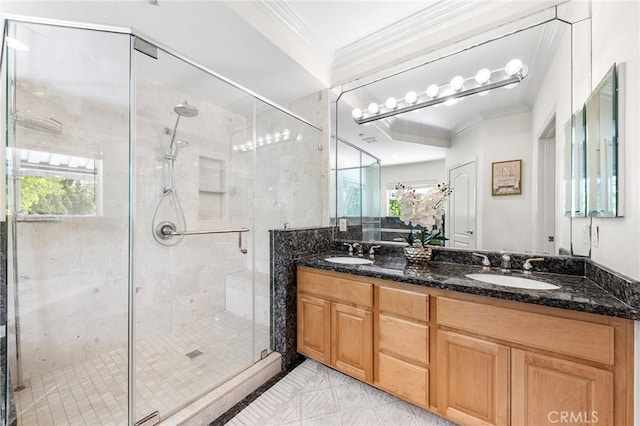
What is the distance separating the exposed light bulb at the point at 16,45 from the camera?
143 cm

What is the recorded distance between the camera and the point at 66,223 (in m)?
1.87

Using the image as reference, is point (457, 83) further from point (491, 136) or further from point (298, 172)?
point (298, 172)

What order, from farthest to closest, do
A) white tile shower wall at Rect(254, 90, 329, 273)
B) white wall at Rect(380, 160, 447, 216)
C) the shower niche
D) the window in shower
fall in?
1. the shower niche
2. white tile shower wall at Rect(254, 90, 329, 273)
3. white wall at Rect(380, 160, 447, 216)
4. the window in shower

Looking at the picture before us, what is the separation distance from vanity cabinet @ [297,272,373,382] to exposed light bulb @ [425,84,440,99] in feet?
5.12

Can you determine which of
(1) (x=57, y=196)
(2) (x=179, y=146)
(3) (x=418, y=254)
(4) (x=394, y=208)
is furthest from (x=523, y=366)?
(1) (x=57, y=196)

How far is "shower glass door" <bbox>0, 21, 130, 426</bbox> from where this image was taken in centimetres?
150

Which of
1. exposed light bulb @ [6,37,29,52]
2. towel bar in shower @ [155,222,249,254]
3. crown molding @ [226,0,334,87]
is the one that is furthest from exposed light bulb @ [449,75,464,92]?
exposed light bulb @ [6,37,29,52]

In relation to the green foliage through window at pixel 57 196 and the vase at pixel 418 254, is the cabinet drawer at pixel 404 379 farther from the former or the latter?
the green foliage through window at pixel 57 196

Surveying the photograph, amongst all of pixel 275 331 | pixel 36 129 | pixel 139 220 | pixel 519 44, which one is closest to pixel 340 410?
pixel 275 331

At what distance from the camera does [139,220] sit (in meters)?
2.09

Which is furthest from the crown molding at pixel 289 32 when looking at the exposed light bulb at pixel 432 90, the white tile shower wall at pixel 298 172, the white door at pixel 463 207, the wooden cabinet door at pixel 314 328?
the wooden cabinet door at pixel 314 328

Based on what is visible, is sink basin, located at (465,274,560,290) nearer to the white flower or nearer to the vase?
the vase

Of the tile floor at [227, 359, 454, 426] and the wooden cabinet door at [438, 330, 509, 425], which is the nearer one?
the wooden cabinet door at [438, 330, 509, 425]

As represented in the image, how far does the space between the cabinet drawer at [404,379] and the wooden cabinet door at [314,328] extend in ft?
1.39
